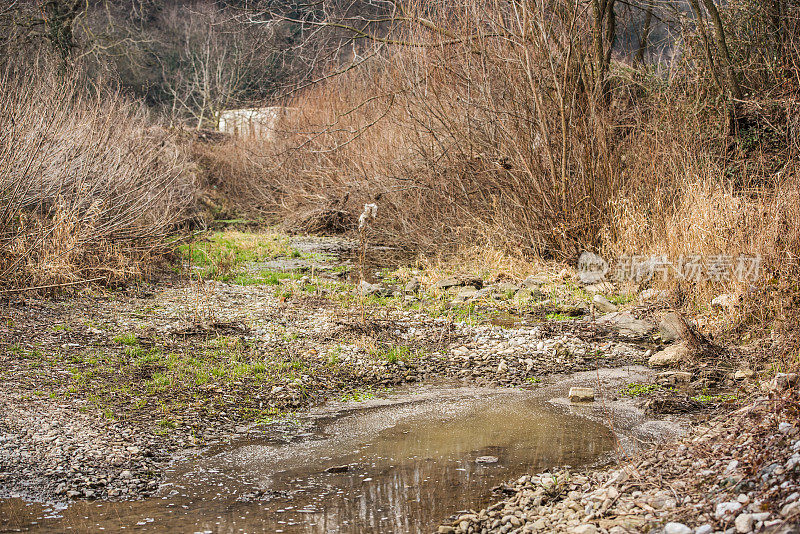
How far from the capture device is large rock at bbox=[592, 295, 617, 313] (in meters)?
9.48

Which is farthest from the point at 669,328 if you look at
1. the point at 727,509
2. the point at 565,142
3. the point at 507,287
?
the point at 727,509

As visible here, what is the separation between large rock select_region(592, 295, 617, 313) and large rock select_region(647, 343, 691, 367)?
2023 millimetres

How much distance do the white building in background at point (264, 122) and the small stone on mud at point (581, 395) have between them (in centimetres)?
1421

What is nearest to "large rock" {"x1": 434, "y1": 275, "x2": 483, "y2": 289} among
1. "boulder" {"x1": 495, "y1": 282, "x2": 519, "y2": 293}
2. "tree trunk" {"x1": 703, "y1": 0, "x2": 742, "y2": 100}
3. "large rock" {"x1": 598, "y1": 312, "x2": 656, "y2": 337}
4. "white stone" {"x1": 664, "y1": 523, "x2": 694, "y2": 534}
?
"boulder" {"x1": 495, "y1": 282, "x2": 519, "y2": 293}

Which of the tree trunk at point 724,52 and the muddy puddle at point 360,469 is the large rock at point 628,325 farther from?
the tree trunk at point 724,52

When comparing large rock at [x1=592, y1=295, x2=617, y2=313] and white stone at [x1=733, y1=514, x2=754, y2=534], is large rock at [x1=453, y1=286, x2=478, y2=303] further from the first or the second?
white stone at [x1=733, y1=514, x2=754, y2=534]

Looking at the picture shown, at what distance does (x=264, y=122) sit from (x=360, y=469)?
64.5ft

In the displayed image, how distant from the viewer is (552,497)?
14.0ft

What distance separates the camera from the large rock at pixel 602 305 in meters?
9.48

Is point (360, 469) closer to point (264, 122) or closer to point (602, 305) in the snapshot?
point (602, 305)

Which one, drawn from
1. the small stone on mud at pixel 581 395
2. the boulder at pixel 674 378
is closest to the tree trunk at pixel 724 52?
the boulder at pixel 674 378

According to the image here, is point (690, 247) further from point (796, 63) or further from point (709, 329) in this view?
point (796, 63)

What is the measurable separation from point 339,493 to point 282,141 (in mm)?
17704

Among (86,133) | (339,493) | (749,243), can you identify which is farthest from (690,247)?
(86,133)
